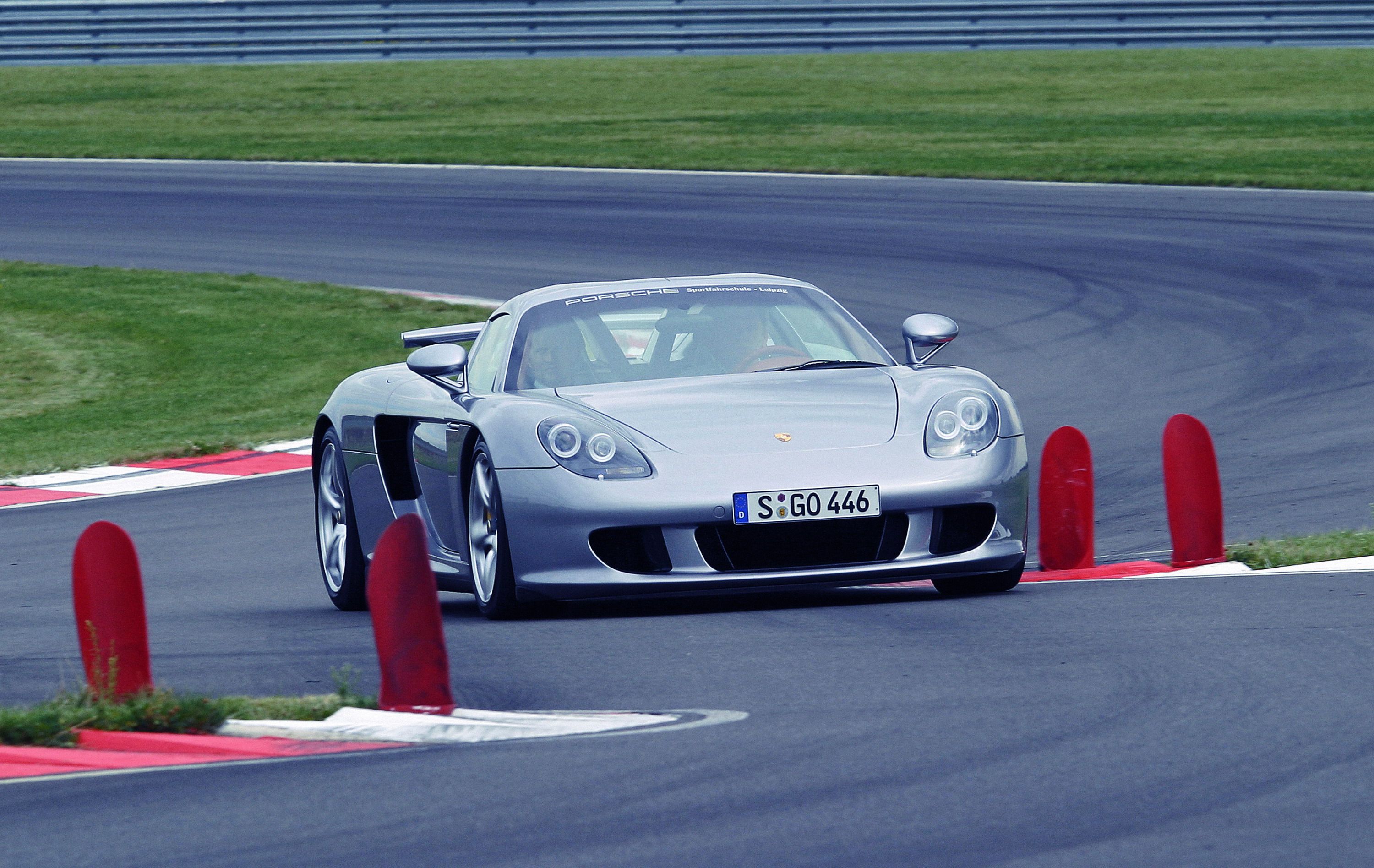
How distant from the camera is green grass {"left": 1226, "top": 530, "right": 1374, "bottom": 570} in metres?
7.72

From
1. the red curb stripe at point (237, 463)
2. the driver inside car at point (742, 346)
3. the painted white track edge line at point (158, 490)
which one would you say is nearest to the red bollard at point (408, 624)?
the driver inside car at point (742, 346)

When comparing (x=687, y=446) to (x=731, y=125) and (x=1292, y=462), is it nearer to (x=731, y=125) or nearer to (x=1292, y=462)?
(x=1292, y=462)

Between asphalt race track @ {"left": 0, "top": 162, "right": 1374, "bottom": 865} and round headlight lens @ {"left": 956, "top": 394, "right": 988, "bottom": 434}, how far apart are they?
22.7 inches

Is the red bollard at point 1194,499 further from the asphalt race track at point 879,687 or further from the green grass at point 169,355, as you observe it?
the green grass at point 169,355

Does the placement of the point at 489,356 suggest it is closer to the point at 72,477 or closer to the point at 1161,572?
the point at 1161,572

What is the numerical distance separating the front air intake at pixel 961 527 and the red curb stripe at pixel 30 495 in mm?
6133

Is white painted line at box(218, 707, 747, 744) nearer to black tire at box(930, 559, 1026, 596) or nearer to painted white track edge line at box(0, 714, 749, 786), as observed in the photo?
painted white track edge line at box(0, 714, 749, 786)

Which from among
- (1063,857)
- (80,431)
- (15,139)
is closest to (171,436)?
(80,431)

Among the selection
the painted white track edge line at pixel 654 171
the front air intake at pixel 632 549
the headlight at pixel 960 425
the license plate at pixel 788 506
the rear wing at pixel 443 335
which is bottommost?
the front air intake at pixel 632 549

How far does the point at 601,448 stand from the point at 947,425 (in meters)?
1.15

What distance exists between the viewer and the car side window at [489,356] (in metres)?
8.05

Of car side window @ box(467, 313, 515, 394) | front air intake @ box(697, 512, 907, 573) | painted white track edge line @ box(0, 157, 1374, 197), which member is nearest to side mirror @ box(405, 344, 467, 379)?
car side window @ box(467, 313, 515, 394)

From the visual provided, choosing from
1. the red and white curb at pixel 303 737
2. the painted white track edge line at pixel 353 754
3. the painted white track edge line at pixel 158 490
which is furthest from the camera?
the painted white track edge line at pixel 158 490

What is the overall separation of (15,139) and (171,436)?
19.6m
